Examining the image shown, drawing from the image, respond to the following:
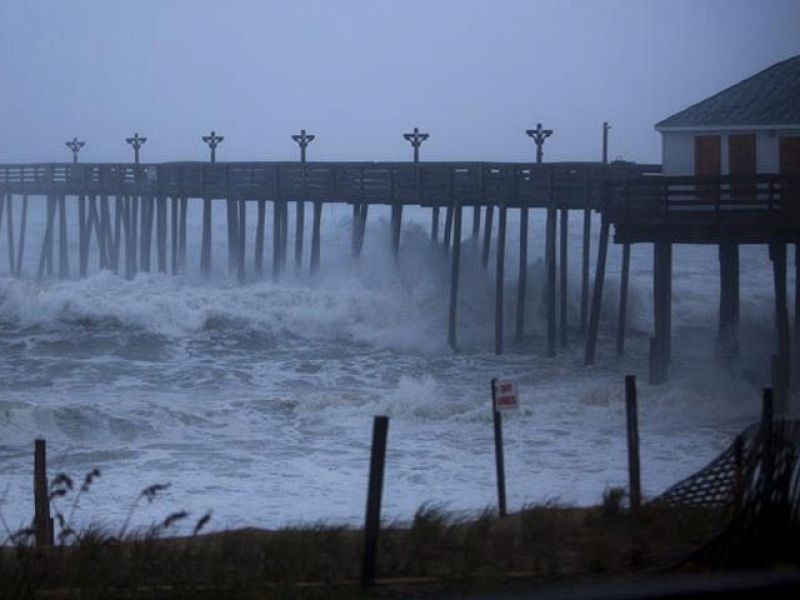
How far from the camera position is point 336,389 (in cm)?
2362

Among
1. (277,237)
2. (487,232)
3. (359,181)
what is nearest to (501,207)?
(487,232)

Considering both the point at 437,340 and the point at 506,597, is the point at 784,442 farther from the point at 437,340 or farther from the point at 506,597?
the point at 437,340

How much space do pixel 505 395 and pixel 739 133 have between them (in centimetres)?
1314

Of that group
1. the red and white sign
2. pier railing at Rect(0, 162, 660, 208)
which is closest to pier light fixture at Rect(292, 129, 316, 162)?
pier railing at Rect(0, 162, 660, 208)

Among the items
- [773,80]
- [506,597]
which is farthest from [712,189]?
[506,597]

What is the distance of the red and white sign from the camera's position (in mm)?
10484

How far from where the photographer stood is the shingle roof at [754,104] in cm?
2214

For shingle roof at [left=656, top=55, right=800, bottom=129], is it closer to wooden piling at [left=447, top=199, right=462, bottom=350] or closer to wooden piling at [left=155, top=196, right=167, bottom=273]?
wooden piling at [left=447, top=199, right=462, bottom=350]

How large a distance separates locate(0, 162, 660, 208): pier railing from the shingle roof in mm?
1740

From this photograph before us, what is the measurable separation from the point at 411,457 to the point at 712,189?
26.0ft

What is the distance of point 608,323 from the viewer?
107 feet

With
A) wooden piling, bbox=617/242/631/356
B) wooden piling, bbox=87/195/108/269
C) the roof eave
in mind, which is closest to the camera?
the roof eave

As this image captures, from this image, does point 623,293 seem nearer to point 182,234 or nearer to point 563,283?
point 563,283

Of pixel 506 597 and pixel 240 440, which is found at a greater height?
pixel 506 597
